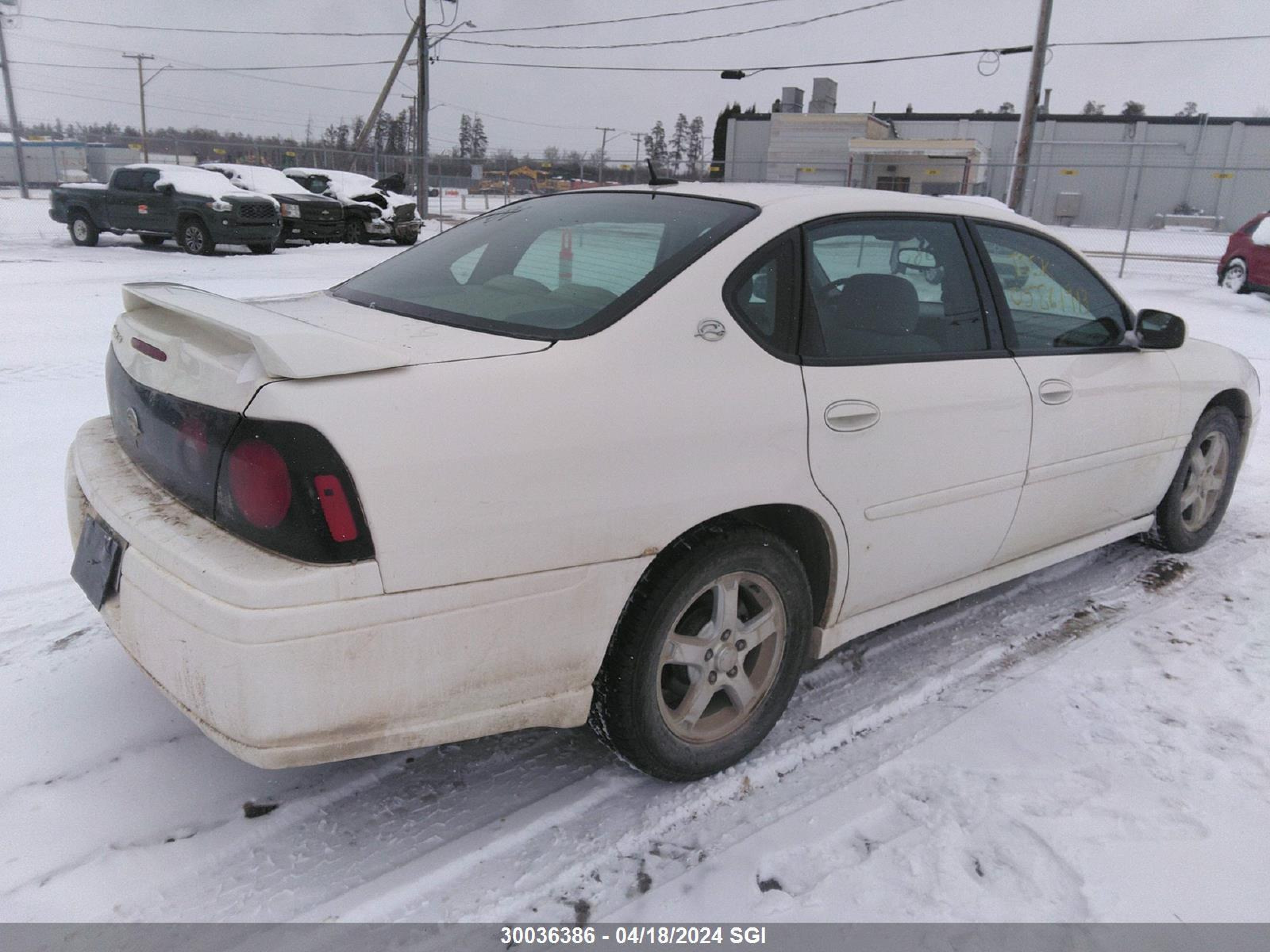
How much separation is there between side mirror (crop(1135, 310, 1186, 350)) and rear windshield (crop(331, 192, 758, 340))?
1.90 meters

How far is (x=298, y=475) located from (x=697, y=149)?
319 feet

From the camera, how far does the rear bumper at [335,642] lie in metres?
1.84

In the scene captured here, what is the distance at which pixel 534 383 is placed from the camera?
2086 mm

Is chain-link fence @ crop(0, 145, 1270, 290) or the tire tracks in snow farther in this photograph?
chain-link fence @ crop(0, 145, 1270, 290)

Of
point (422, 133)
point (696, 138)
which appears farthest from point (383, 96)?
point (696, 138)

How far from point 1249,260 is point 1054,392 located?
14.5 meters

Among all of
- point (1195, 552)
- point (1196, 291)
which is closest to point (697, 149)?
point (1196, 291)

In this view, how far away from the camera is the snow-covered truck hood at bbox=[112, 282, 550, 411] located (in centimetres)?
194

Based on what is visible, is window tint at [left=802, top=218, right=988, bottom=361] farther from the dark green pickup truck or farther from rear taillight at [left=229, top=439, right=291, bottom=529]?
the dark green pickup truck

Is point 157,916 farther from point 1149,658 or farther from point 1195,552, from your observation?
point 1195,552

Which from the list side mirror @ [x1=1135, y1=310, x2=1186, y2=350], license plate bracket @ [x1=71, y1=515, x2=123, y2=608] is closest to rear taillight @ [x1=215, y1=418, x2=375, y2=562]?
license plate bracket @ [x1=71, y1=515, x2=123, y2=608]

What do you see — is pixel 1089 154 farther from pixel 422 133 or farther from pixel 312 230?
pixel 312 230

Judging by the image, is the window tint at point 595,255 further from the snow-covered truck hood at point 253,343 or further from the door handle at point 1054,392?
the door handle at point 1054,392
